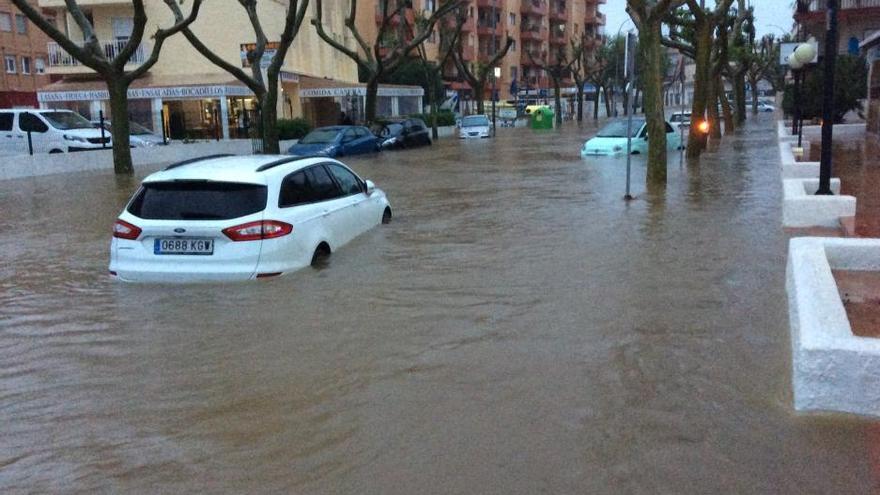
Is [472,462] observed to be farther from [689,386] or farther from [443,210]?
[443,210]

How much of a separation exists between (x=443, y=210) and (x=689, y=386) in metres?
9.27

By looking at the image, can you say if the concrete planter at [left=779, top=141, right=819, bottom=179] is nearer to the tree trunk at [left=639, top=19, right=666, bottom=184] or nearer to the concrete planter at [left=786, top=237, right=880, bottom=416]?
the tree trunk at [left=639, top=19, right=666, bottom=184]

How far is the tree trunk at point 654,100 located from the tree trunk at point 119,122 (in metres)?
13.8

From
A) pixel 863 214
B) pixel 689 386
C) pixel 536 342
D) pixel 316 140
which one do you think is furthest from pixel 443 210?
pixel 316 140

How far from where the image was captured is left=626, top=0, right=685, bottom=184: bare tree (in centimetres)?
1605

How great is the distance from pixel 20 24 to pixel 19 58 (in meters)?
2.17

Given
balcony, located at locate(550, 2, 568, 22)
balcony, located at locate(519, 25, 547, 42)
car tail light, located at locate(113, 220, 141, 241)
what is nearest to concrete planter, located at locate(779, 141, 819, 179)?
car tail light, located at locate(113, 220, 141, 241)

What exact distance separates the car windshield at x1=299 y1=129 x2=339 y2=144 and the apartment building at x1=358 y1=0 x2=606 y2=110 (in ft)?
110

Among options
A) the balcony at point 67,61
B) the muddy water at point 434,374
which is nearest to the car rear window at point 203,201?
the muddy water at point 434,374

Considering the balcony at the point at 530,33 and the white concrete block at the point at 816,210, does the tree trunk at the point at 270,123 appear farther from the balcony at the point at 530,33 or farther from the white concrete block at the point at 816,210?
the balcony at the point at 530,33

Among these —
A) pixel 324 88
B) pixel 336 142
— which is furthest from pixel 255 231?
pixel 324 88

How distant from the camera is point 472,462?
437cm

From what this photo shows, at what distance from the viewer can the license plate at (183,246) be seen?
810 cm

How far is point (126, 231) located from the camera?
8.34m
